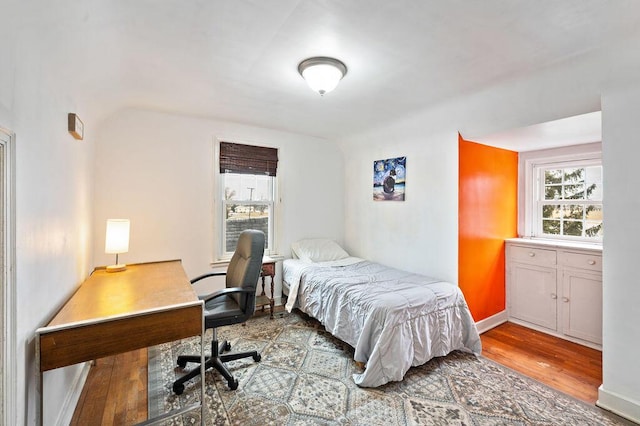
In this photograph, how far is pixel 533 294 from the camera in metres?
3.24

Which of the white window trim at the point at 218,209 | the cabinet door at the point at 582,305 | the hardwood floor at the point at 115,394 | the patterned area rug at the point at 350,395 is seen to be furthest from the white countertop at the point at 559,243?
the hardwood floor at the point at 115,394

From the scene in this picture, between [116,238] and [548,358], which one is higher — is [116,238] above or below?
above

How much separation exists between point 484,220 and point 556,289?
1019mm

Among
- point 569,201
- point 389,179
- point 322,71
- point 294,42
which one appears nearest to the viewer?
point 294,42

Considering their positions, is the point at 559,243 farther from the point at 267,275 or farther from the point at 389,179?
the point at 267,275

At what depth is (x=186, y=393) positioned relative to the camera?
2045 millimetres

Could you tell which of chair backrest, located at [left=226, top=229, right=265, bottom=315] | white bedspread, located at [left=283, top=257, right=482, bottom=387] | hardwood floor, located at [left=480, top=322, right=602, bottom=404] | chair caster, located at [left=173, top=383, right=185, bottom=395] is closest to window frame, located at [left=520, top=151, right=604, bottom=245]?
Answer: hardwood floor, located at [left=480, top=322, right=602, bottom=404]

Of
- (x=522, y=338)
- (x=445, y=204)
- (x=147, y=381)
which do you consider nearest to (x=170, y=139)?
(x=147, y=381)

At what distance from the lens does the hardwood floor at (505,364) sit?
1.88m

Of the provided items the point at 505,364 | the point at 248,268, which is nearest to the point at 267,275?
the point at 248,268

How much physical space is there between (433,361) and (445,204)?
1.55 m

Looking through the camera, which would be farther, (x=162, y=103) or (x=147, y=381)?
(x=162, y=103)

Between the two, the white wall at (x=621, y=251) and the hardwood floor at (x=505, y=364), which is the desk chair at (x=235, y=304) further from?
the white wall at (x=621, y=251)

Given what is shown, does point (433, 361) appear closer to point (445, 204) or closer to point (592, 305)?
point (445, 204)
